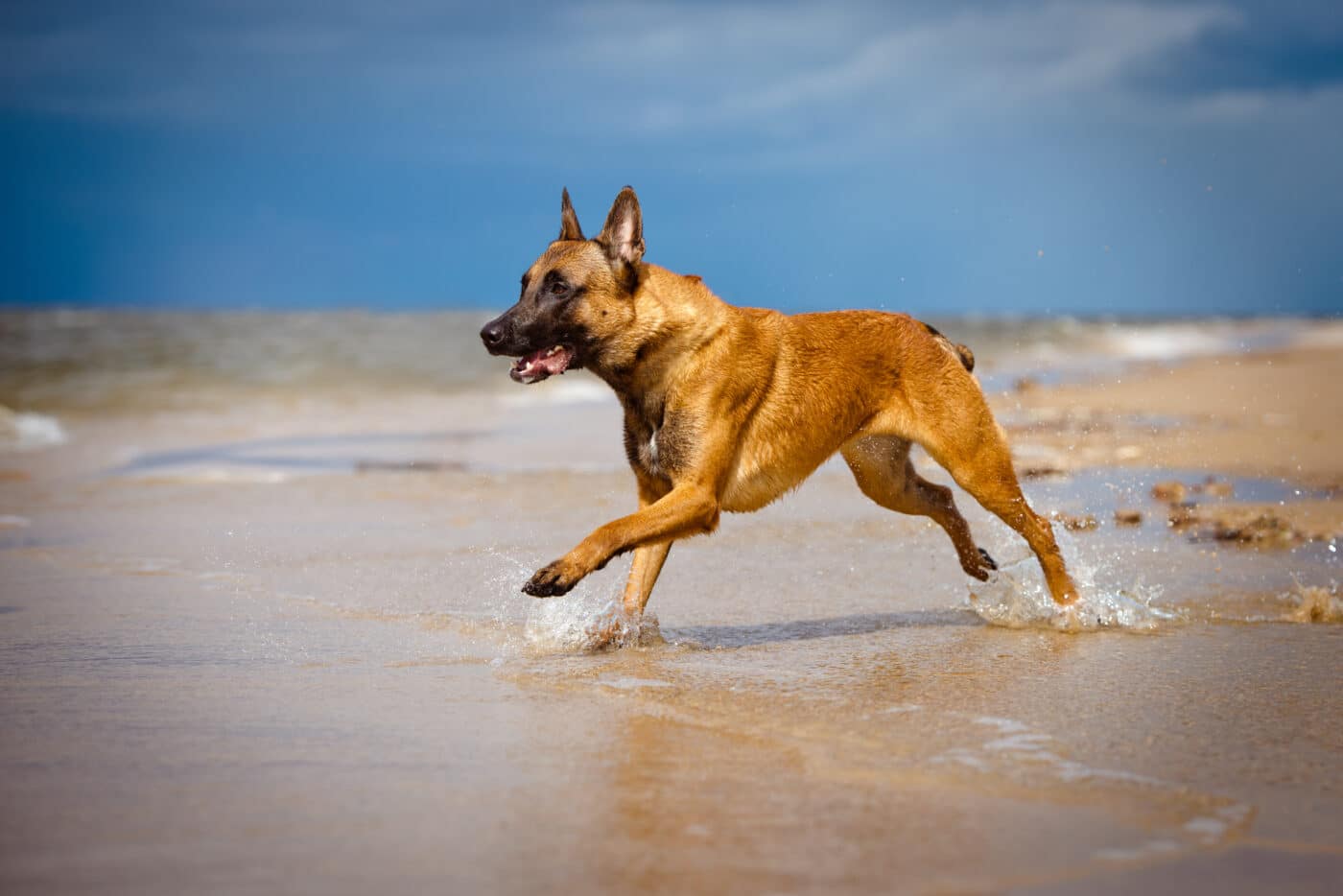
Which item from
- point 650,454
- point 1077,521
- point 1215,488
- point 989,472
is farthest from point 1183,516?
point 650,454

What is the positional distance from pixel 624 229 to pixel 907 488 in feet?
7.07

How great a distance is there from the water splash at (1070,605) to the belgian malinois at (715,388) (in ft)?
0.38

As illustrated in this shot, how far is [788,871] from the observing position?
2906 mm

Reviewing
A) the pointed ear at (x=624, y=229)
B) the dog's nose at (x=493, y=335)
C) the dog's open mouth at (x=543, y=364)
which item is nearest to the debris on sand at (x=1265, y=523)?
the pointed ear at (x=624, y=229)

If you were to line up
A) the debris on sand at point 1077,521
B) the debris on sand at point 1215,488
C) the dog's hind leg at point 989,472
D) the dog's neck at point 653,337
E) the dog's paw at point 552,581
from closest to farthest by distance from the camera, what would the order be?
the dog's paw at point 552,581 < the dog's neck at point 653,337 < the dog's hind leg at point 989,472 < the debris on sand at point 1077,521 < the debris on sand at point 1215,488

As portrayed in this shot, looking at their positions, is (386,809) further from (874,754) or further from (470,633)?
(470,633)

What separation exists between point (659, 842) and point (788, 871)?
0.34 meters

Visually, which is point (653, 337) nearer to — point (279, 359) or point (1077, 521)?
point (1077, 521)

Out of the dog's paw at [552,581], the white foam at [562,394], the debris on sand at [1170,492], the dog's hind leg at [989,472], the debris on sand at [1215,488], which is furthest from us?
the white foam at [562,394]

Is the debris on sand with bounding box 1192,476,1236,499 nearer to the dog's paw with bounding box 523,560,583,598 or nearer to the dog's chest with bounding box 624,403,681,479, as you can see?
the dog's chest with bounding box 624,403,681,479

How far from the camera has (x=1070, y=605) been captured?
20.4ft

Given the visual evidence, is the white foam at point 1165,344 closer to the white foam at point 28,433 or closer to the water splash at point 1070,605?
the white foam at point 28,433

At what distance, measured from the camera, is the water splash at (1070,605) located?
607cm

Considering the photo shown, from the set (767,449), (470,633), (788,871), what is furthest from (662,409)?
(788,871)
